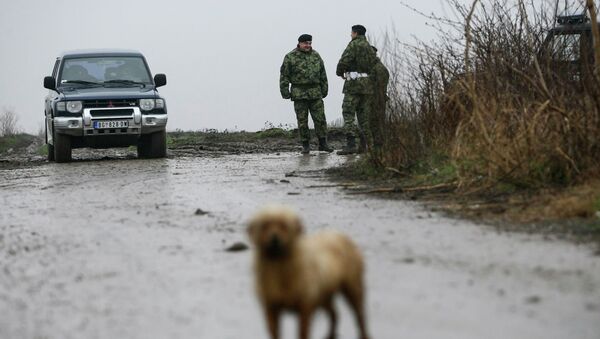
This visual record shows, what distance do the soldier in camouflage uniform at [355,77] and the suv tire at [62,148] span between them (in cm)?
478

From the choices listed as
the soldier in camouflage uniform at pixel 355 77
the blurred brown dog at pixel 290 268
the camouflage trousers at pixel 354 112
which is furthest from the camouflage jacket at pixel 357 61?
the blurred brown dog at pixel 290 268

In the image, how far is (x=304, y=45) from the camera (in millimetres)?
20422

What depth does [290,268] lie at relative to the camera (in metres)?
4.10

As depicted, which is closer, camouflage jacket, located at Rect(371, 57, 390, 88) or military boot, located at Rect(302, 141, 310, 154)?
camouflage jacket, located at Rect(371, 57, 390, 88)

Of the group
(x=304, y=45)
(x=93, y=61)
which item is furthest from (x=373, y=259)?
(x=93, y=61)

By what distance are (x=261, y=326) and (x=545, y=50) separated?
338 inches

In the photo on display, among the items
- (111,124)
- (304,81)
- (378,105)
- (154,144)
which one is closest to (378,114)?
(378,105)

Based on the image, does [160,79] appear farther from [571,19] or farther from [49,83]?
[571,19]

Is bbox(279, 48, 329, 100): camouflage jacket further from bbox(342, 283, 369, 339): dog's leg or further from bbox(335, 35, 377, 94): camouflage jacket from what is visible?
bbox(342, 283, 369, 339): dog's leg

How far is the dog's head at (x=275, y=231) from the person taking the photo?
396cm

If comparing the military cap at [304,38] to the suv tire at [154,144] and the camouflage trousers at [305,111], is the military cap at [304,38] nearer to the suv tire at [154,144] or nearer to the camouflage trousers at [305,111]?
the camouflage trousers at [305,111]

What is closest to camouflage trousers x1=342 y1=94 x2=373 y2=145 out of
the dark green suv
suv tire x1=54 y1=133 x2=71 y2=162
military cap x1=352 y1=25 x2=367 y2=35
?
military cap x1=352 y1=25 x2=367 y2=35

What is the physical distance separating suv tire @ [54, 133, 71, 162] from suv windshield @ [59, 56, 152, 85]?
1.22 metres

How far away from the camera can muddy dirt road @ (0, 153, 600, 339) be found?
17.0ft
